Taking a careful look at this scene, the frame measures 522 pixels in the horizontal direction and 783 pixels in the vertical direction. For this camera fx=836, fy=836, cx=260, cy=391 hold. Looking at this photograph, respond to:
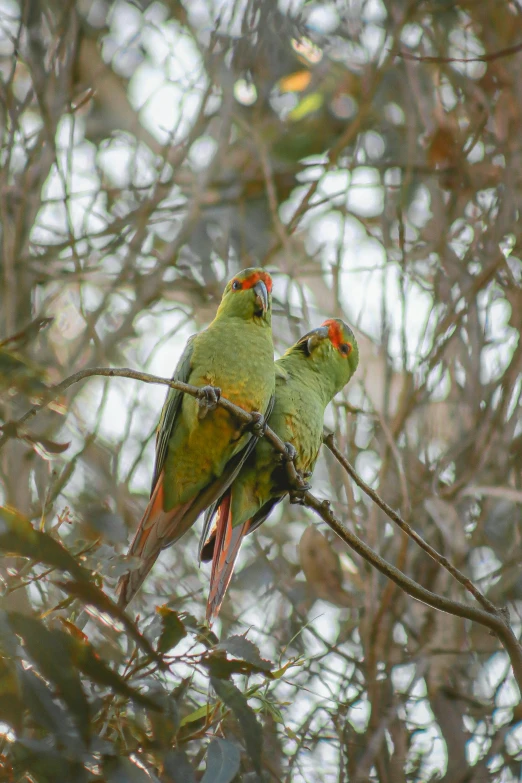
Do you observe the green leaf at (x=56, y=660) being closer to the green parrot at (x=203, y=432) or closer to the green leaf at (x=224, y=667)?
the green leaf at (x=224, y=667)

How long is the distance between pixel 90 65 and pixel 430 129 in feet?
9.36

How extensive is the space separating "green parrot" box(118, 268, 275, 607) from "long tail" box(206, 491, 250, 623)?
0.49ft

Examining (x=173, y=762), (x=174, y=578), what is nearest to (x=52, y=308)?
(x=174, y=578)

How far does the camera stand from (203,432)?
3221mm

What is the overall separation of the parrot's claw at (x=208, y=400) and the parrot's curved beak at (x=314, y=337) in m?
0.81

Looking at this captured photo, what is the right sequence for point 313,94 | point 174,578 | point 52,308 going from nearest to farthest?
1. point 174,578
2. point 52,308
3. point 313,94

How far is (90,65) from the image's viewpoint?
6.42 m

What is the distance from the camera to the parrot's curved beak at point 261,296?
3.55m

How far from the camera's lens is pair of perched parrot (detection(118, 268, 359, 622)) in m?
3.20

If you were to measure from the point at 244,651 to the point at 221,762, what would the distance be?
0.25m

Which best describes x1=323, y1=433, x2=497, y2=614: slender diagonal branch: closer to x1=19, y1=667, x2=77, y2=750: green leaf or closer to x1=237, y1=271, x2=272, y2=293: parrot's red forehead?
x1=19, y1=667, x2=77, y2=750: green leaf

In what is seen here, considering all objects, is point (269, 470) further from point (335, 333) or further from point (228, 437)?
point (335, 333)

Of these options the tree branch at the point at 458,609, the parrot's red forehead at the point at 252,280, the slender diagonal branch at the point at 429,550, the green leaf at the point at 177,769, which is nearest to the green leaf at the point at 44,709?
the green leaf at the point at 177,769

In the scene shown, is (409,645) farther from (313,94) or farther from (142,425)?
(313,94)
